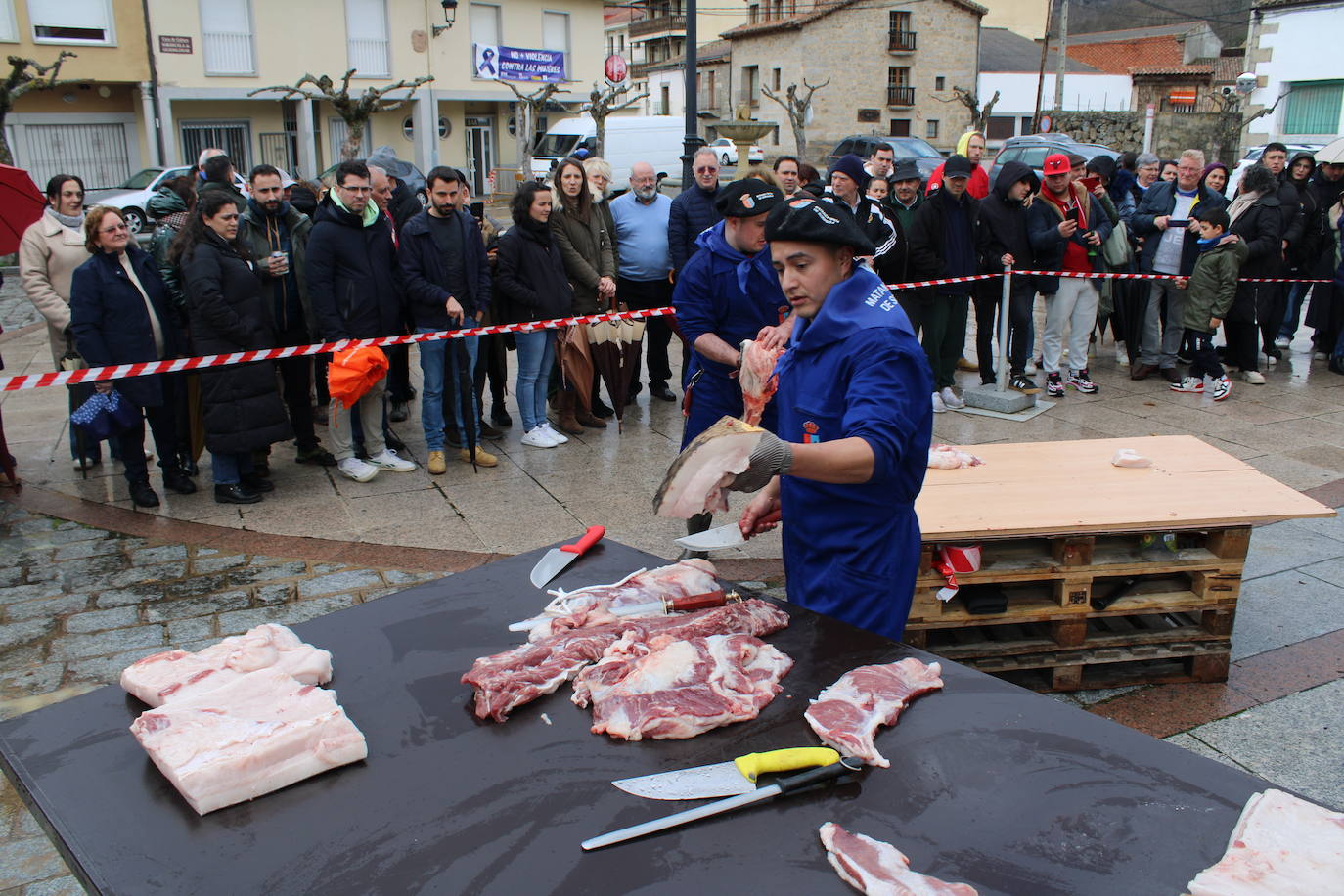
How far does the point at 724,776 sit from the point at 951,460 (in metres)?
3.35

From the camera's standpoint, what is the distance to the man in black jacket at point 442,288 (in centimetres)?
743

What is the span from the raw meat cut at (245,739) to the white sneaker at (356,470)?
4.94m

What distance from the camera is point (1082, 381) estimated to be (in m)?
9.77

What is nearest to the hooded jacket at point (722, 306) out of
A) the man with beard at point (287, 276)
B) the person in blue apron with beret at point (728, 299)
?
the person in blue apron with beret at point (728, 299)

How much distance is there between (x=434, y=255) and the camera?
7.49m

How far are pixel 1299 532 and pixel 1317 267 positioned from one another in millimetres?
5698

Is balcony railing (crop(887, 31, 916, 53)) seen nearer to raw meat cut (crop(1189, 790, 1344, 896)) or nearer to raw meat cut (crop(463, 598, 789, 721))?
raw meat cut (crop(463, 598, 789, 721))

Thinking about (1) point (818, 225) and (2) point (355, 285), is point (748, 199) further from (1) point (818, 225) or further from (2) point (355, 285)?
(2) point (355, 285)

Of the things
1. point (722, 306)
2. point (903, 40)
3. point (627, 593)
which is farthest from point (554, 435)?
point (903, 40)

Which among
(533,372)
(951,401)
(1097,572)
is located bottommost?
(951,401)

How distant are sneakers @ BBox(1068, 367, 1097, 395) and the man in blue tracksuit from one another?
7296 millimetres

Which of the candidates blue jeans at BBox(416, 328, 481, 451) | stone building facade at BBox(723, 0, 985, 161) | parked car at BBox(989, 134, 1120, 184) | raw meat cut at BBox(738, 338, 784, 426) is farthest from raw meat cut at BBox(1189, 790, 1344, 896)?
stone building facade at BBox(723, 0, 985, 161)

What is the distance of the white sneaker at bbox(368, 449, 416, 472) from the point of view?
7.67 metres

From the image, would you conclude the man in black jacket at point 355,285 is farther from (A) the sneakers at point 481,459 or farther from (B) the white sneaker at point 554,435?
(B) the white sneaker at point 554,435
